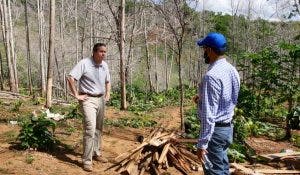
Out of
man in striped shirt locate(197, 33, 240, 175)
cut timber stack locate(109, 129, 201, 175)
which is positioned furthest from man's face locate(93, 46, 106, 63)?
man in striped shirt locate(197, 33, 240, 175)

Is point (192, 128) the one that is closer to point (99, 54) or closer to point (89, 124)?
point (89, 124)

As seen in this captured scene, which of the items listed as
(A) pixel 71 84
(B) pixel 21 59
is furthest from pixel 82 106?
(B) pixel 21 59

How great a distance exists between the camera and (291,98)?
1280 centimetres

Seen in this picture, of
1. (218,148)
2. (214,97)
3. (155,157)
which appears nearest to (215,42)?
(214,97)

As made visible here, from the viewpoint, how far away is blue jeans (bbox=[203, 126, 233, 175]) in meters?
4.52

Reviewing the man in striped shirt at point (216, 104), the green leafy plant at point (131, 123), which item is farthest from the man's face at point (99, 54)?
the green leafy plant at point (131, 123)

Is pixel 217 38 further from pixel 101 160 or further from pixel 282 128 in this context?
pixel 282 128

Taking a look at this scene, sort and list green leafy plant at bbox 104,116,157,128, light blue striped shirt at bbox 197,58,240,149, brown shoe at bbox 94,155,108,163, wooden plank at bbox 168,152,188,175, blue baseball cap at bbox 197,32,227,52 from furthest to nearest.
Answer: green leafy plant at bbox 104,116,157,128 → brown shoe at bbox 94,155,108,163 → wooden plank at bbox 168,152,188,175 → blue baseball cap at bbox 197,32,227,52 → light blue striped shirt at bbox 197,58,240,149

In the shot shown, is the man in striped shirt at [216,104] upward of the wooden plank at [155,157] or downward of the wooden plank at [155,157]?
upward

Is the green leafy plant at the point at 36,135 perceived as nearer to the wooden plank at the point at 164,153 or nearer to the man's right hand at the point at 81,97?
the man's right hand at the point at 81,97

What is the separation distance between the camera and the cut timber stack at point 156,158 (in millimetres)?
7438

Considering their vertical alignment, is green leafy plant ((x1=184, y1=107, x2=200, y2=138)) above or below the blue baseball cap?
below

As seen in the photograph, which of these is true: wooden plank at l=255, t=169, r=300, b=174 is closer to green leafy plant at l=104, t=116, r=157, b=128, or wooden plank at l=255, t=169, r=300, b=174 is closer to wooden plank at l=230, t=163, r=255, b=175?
wooden plank at l=230, t=163, r=255, b=175

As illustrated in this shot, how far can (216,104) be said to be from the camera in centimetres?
433
